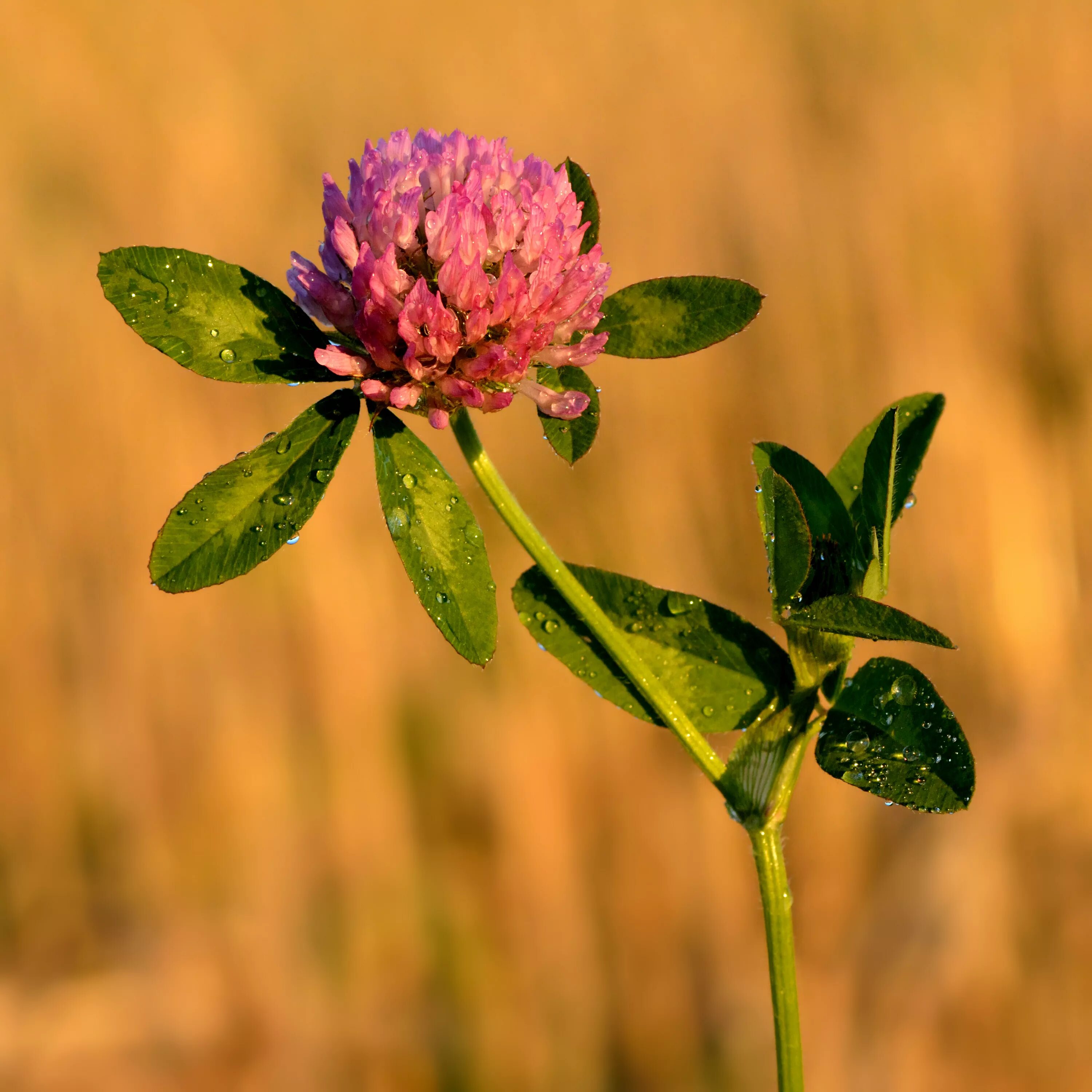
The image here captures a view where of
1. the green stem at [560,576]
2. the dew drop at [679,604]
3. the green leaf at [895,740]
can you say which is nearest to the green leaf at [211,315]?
the green stem at [560,576]

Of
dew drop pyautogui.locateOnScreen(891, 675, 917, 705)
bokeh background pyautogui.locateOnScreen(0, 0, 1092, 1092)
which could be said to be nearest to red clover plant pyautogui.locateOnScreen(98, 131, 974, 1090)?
dew drop pyautogui.locateOnScreen(891, 675, 917, 705)

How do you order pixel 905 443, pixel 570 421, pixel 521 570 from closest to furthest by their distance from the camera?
1. pixel 570 421
2. pixel 905 443
3. pixel 521 570

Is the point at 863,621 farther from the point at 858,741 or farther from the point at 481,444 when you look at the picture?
the point at 481,444

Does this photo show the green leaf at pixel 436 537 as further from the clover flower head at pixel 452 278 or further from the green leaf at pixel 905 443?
the green leaf at pixel 905 443

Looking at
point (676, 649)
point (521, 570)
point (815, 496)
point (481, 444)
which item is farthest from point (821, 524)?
point (521, 570)

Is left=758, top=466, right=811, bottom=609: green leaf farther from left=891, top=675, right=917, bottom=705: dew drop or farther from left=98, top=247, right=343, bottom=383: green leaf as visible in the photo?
left=98, top=247, right=343, bottom=383: green leaf

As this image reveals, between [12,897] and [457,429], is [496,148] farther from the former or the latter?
[12,897]
